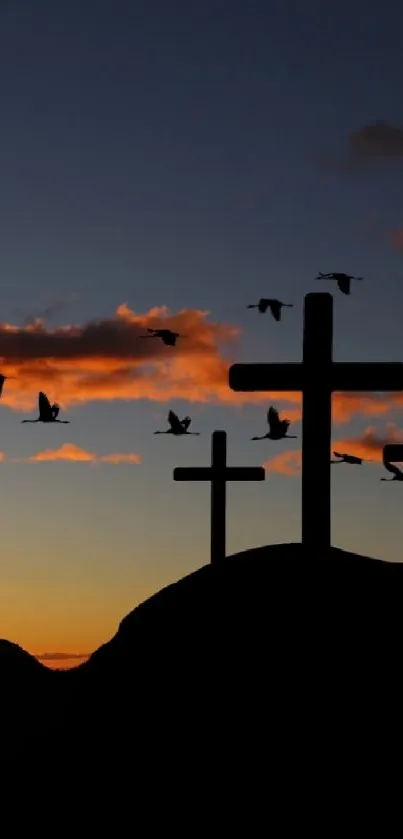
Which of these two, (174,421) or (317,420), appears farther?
(174,421)

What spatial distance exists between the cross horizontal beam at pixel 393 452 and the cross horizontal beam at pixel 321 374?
4.17 meters

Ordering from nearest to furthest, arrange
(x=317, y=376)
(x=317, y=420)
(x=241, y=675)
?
(x=241, y=675)
(x=317, y=420)
(x=317, y=376)

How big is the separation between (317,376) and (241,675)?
4240 mm

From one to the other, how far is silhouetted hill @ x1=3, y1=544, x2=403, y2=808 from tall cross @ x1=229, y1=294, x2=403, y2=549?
193 centimetres

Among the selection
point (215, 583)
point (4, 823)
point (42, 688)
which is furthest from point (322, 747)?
point (42, 688)

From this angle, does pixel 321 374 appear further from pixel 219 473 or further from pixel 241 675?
pixel 219 473

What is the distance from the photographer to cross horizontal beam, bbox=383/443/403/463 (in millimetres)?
17703

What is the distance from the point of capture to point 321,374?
44.3ft

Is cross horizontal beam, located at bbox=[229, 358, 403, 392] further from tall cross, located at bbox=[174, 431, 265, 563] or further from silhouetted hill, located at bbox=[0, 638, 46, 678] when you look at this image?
tall cross, located at bbox=[174, 431, 265, 563]

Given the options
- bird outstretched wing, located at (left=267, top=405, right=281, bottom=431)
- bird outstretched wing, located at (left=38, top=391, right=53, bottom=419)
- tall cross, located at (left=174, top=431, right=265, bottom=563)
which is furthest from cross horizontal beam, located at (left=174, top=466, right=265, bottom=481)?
bird outstretched wing, located at (left=267, top=405, right=281, bottom=431)

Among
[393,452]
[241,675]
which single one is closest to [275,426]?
[393,452]

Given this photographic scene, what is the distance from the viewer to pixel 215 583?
11.4 m

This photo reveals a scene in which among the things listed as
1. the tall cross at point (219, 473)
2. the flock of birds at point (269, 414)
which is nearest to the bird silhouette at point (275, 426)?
the flock of birds at point (269, 414)

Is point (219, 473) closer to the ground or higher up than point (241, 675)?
higher up
